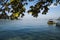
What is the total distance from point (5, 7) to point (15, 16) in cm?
69

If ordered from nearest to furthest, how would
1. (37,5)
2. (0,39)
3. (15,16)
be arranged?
(15,16), (37,5), (0,39)

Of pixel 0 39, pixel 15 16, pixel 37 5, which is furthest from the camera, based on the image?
pixel 0 39

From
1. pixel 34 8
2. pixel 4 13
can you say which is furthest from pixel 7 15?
pixel 34 8

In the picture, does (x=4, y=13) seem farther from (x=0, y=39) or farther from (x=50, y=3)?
(x=0, y=39)

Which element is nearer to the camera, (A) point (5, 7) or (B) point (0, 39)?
(A) point (5, 7)

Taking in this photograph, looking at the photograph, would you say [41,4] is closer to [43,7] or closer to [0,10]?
[43,7]

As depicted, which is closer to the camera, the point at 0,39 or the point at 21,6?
the point at 21,6

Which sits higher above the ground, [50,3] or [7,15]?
[50,3]

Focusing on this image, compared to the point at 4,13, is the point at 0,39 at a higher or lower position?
lower

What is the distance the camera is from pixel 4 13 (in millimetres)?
6418

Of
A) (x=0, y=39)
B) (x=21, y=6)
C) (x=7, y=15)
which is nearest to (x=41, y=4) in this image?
(x=21, y=6)

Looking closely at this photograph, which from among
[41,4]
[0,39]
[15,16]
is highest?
[41,4]

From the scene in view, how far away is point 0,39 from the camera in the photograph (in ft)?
161

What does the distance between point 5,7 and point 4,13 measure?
292 mm
